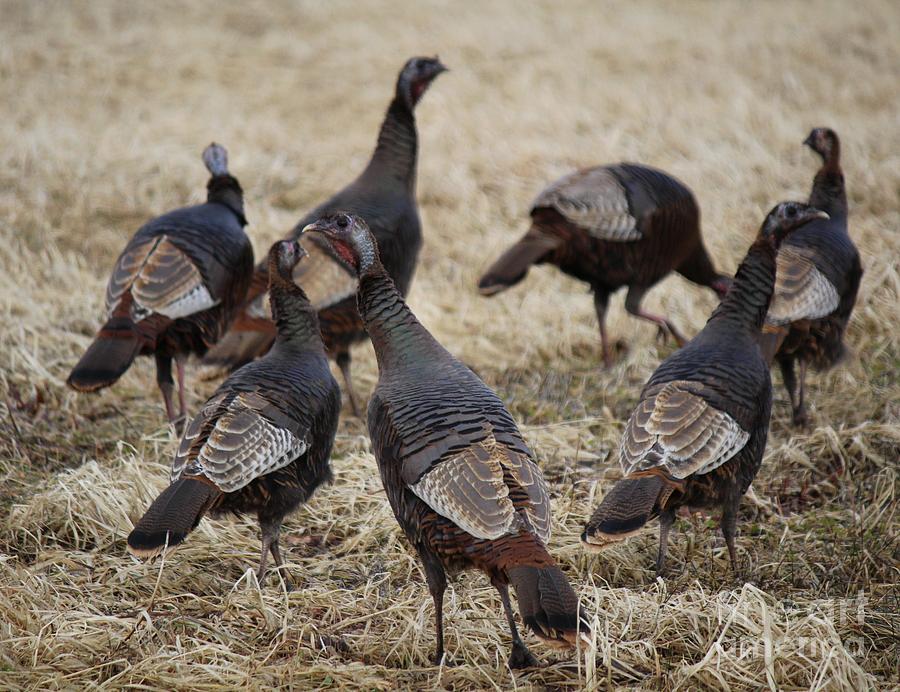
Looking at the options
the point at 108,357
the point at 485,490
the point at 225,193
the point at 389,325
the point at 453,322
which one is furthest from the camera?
the point at 453,322

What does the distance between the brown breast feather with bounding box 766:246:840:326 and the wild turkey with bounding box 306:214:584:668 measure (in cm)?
205

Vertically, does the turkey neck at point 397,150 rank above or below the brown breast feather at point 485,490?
above

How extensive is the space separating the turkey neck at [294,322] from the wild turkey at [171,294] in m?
0.87

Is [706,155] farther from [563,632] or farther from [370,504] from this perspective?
[563,632]

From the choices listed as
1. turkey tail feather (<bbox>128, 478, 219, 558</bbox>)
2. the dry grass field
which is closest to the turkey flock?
turkey tail feather (<bbox>128, 478, 219, 558</bbox>)

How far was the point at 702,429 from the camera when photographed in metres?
3.74

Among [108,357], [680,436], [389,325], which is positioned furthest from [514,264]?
[680,436]

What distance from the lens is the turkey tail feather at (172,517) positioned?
131 inches

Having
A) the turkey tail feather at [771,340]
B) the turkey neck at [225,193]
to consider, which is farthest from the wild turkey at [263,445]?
the turkey tail feather at [771,340]

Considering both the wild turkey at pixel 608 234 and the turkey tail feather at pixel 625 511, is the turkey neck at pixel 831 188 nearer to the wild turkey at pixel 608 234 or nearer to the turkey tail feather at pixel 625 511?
the wild turkey at pixel 608 234

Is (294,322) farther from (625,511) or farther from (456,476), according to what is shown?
(625,511)

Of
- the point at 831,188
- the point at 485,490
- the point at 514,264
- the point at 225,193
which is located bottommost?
the point at 485,490

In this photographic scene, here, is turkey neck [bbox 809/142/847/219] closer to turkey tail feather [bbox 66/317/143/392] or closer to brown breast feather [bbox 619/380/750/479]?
brown breast feather [bbox 619/380/750/479]

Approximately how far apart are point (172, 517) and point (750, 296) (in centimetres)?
250
